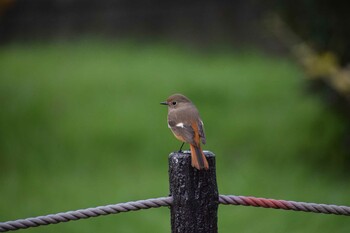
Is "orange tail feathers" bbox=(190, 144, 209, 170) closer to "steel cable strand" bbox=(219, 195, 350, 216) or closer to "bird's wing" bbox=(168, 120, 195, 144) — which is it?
"steel cable strand" bbox=(219, 195, 350, 216)

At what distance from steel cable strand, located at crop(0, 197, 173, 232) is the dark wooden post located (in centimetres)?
5

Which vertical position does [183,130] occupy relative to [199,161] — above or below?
above

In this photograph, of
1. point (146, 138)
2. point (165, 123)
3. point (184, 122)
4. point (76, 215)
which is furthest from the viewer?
point (165, 123)

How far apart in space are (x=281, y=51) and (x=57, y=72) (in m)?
4.19

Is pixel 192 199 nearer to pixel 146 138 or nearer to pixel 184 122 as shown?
pixel 184 122

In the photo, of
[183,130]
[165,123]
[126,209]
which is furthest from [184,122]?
[165,123]

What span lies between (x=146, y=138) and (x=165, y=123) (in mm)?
318

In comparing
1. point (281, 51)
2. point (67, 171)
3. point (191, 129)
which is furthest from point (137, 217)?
point (281, 51)

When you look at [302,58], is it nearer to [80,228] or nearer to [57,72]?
[80,228]

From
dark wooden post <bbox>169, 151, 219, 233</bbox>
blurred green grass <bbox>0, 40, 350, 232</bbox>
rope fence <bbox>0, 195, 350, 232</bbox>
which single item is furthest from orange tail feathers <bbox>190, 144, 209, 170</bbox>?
blurred green grass <bbox>0, 40, 350, 232</bbox>

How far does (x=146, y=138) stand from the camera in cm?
908

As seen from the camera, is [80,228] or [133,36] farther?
[133,36]

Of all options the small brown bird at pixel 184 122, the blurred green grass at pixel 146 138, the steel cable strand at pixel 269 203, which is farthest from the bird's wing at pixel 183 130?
the blurred green grass at pixel 146 138

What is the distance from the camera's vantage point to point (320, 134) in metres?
8.79
